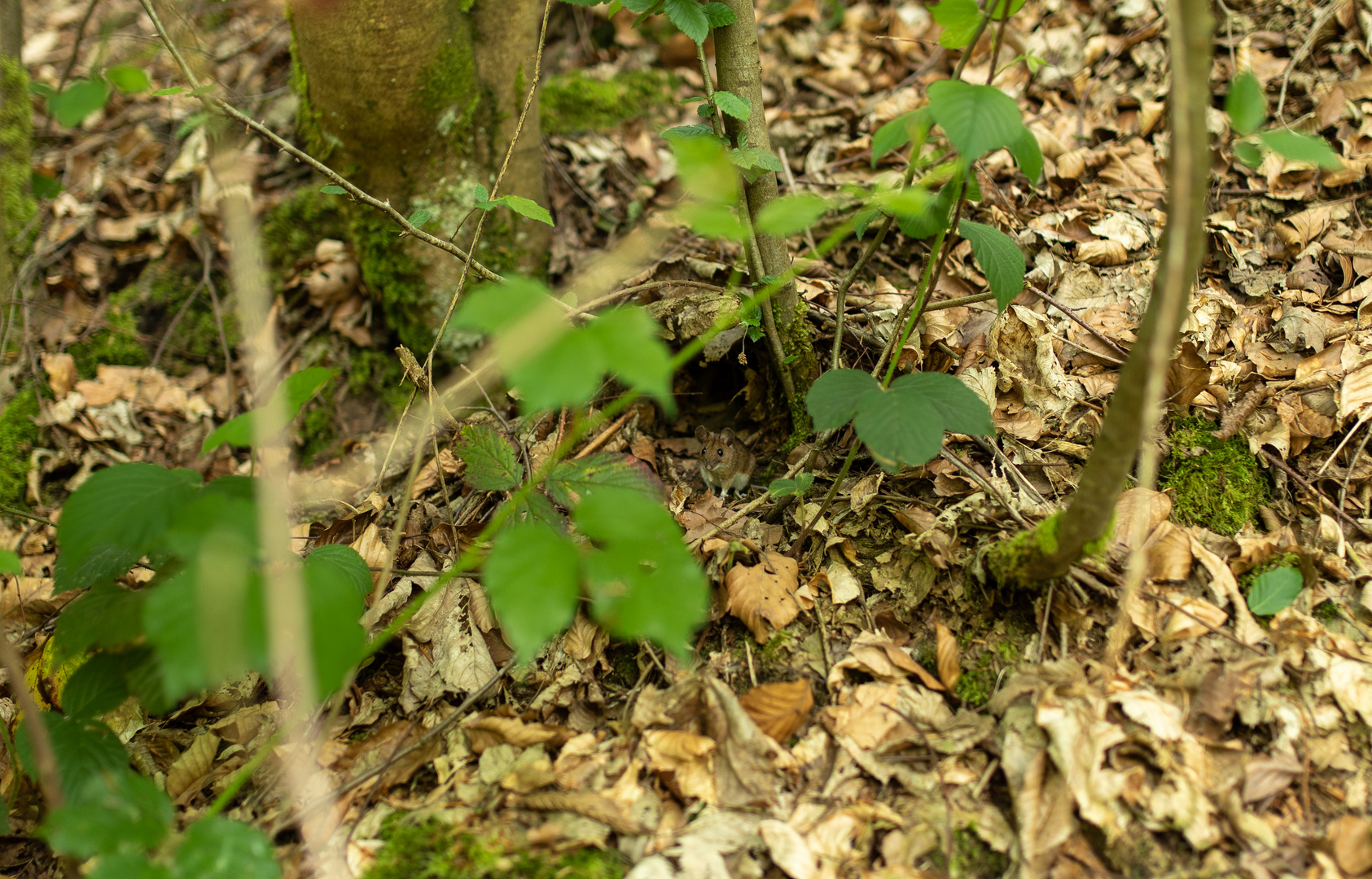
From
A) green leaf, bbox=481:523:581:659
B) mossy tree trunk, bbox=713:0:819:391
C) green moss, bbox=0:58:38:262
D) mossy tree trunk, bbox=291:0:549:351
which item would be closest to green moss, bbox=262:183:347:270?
mossy tree trunk, bbox=291:0:549:351

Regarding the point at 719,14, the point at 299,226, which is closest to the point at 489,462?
the point at 719,14

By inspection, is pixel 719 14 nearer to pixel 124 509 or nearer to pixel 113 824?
pixel 124 509

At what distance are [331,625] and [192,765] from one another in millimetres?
936

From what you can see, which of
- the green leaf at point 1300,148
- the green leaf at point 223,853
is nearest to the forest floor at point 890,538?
the green leaf at point 223,853

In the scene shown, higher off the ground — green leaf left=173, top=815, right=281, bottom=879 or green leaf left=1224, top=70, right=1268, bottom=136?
green leaf left=1224, top=70, right=1268, bottom=136

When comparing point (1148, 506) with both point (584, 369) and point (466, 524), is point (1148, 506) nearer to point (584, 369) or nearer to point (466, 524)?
point (584, 369)

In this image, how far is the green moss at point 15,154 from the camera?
3.25 meters

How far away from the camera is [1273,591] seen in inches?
65.4

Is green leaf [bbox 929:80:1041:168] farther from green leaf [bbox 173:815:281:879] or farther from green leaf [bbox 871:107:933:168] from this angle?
green leaf [bbox 173:815:281:879]

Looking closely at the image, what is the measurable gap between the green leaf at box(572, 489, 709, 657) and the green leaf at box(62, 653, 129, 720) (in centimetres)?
103

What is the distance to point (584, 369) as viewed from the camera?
3.50 ft

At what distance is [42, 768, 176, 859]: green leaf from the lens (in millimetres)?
1172

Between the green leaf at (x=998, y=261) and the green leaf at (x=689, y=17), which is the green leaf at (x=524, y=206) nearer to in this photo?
the green leaf at (x=689, y=17)

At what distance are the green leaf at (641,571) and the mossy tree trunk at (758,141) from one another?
1.01 meters
